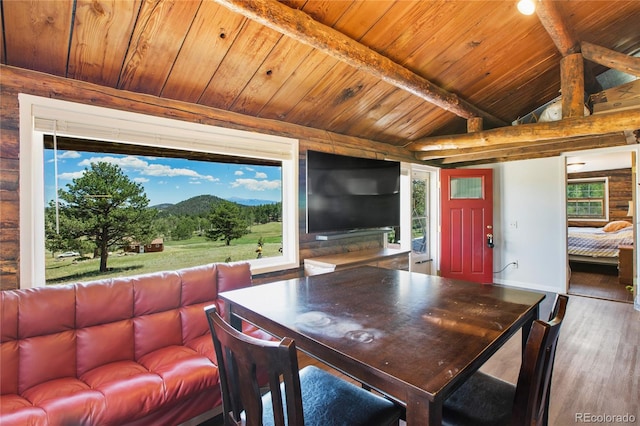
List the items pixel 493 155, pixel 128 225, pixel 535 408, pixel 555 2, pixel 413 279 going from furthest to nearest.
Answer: pixel 493 155 < pixel 555 2 < pixel 128 225 < pixel 413 279 < pixel 535 408

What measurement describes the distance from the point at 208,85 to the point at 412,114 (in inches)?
102

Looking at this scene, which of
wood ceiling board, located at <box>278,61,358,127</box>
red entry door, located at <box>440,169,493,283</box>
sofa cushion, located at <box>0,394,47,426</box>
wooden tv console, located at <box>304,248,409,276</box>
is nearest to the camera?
sofa cushion, located at <box>0,394,47,426</box>

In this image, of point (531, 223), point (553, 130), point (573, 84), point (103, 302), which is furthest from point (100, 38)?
point (531, 223)

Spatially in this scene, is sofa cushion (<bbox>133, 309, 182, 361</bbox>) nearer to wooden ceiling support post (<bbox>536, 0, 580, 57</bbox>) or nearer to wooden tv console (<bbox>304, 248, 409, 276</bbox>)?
wooden tv console (<bbox>304, 248, 409, 276</bbox>)

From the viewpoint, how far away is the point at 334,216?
3.52m

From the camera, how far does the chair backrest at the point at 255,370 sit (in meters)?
0.80

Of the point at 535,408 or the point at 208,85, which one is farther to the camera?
the point at 208,85

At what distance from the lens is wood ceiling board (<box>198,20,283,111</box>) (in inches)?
88.7

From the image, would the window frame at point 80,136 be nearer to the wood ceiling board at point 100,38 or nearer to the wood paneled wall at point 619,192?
the wood ceiling board at point 100,38

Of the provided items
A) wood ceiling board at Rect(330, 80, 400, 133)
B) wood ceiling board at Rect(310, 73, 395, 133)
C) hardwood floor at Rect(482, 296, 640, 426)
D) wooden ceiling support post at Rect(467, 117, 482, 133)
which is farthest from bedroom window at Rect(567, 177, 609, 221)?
wood ceiling board at Rect(310, 73, 395, 133)

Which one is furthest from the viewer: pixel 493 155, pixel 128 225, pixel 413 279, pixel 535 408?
pixel 493 155

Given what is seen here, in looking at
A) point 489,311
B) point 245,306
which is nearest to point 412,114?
point 489,311

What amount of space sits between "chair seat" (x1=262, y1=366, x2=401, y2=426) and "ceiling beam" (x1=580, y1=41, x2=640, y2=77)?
403cm

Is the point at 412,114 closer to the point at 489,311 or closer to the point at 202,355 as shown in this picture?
the point at 489,311
